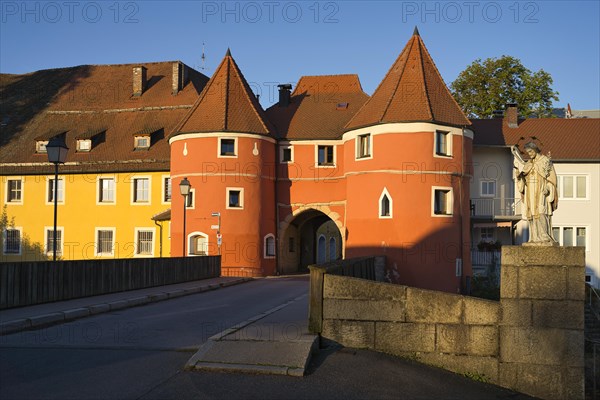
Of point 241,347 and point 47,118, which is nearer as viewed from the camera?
point 241,347

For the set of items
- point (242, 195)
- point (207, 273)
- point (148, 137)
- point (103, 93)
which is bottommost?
point (207, 273)

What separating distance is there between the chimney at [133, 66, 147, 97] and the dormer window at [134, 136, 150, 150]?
5336 millimetres

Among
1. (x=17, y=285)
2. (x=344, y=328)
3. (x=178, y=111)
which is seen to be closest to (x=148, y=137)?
(x=178, y=111)

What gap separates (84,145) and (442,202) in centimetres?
2454

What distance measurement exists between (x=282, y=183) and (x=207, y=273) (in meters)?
11.7

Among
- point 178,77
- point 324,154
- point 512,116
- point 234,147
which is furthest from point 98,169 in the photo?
point 512,116

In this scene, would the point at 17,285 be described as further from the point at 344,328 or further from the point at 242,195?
the point at 242,195

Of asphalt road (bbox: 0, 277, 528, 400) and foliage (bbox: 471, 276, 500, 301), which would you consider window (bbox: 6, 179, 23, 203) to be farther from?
asphalt road (bbox: 0, 277, 528, 400)

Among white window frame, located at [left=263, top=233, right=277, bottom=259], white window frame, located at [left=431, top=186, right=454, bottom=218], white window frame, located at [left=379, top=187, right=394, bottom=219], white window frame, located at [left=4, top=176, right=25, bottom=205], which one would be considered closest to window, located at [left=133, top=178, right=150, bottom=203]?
white window frame, located at [left=4, top=176, right=25, bottom=205]

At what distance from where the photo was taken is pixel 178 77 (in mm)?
47875

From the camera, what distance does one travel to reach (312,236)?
4881 centimetres

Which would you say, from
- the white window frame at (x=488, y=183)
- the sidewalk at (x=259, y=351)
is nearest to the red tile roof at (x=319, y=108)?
the white window frame at (x=488, y=183)

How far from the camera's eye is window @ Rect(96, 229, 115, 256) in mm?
43781

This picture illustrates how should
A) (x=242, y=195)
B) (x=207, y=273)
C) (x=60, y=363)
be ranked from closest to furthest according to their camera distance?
(x=60, y=363) → (x=207, y=273) → (x=242, y=195)
